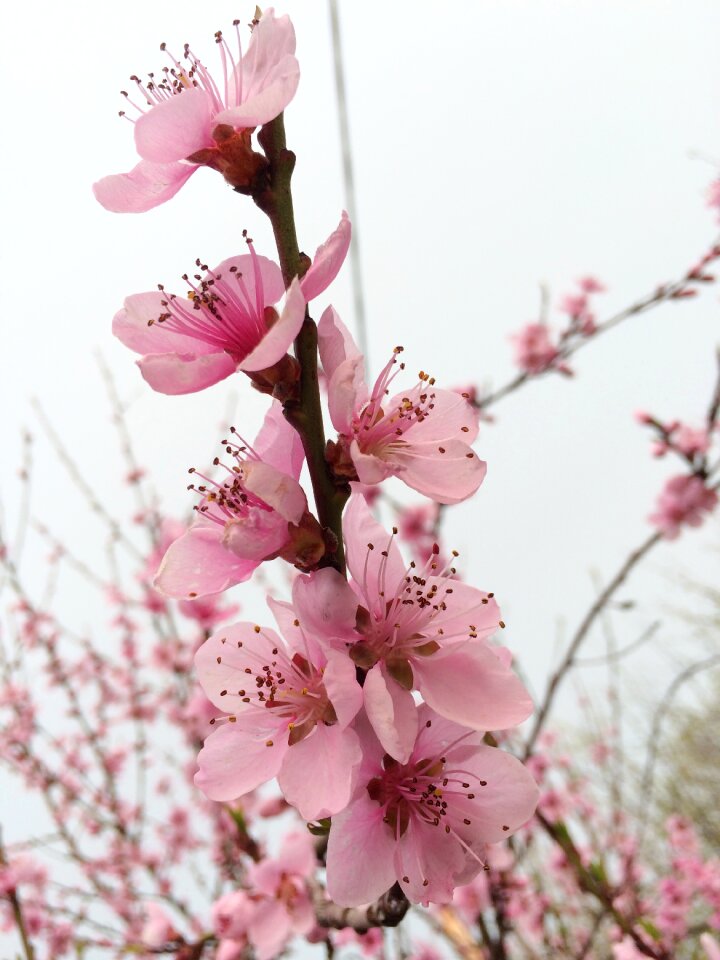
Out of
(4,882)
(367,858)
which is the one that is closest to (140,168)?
(367,858)

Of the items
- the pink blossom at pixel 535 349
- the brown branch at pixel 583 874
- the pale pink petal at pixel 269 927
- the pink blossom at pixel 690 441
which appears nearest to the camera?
the brown branch at pixel 583 874

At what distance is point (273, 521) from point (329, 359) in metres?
0.14

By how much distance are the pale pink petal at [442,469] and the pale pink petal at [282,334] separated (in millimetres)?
139

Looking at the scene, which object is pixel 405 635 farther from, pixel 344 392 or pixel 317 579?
pixel 344 392

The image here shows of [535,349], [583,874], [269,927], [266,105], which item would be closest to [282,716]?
[266,105]

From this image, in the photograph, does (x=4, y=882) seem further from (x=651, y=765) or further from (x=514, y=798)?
(x=651, y=765)

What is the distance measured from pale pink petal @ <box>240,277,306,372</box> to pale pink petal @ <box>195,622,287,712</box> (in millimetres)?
231

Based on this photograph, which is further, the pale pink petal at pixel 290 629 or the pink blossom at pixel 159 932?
the pink blossom at pixel 159 932

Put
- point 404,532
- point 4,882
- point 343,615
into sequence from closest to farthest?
1. point 343,615
2. point 4,882
3. point 404,532

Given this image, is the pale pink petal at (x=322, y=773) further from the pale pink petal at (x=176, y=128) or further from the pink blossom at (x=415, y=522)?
the pink blossom at (x=415, y=522)

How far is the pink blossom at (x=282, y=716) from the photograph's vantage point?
0.49 meters

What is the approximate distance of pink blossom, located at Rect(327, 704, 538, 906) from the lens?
1.74ft

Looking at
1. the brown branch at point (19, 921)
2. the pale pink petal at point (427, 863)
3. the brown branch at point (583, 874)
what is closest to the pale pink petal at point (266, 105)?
the pale pink petal at point (427, 863)

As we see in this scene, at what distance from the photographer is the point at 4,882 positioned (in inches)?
54.1
